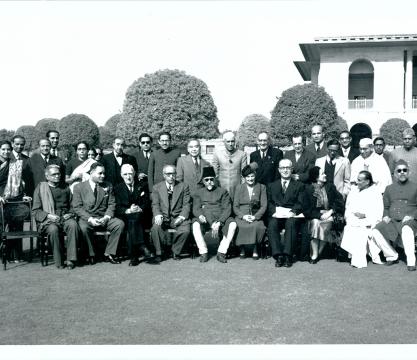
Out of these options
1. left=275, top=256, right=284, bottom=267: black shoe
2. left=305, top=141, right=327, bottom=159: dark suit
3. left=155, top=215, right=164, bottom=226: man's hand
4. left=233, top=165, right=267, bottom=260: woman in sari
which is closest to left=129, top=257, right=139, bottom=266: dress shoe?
left=155, top=215, right=164, bottom=226: man's hand

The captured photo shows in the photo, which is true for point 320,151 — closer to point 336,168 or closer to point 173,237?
point 336,168

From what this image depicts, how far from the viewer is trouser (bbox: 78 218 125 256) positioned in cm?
759

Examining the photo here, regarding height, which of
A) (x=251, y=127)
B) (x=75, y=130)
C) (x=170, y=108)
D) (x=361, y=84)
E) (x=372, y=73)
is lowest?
(x=75, y=130)

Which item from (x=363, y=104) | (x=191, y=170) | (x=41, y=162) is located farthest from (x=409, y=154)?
(x=363, y=104)

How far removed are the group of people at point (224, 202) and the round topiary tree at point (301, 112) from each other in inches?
713

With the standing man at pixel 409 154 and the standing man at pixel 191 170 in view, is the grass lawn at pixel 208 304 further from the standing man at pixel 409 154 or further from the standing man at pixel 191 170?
the standing man at pixel 409 154

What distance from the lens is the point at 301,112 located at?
1041 inches

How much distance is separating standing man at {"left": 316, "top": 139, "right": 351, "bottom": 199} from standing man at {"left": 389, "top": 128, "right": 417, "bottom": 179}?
1.20m

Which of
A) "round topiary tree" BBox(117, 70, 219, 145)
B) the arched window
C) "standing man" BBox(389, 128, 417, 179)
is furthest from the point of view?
"round topiary tree" BBox(117, 70, 219, 145)

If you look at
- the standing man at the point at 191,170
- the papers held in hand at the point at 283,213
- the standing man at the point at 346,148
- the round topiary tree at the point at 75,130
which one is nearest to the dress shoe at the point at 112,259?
the standing man at the point at 191,170

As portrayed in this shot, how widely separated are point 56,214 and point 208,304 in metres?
3.55

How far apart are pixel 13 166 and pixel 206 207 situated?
10.6ft

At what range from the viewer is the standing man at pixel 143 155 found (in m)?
8.77

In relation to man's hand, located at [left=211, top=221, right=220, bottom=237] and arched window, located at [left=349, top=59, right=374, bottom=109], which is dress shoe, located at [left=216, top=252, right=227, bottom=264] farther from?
arched window, located at [left=349, top=59, right=374, bottom=109]
